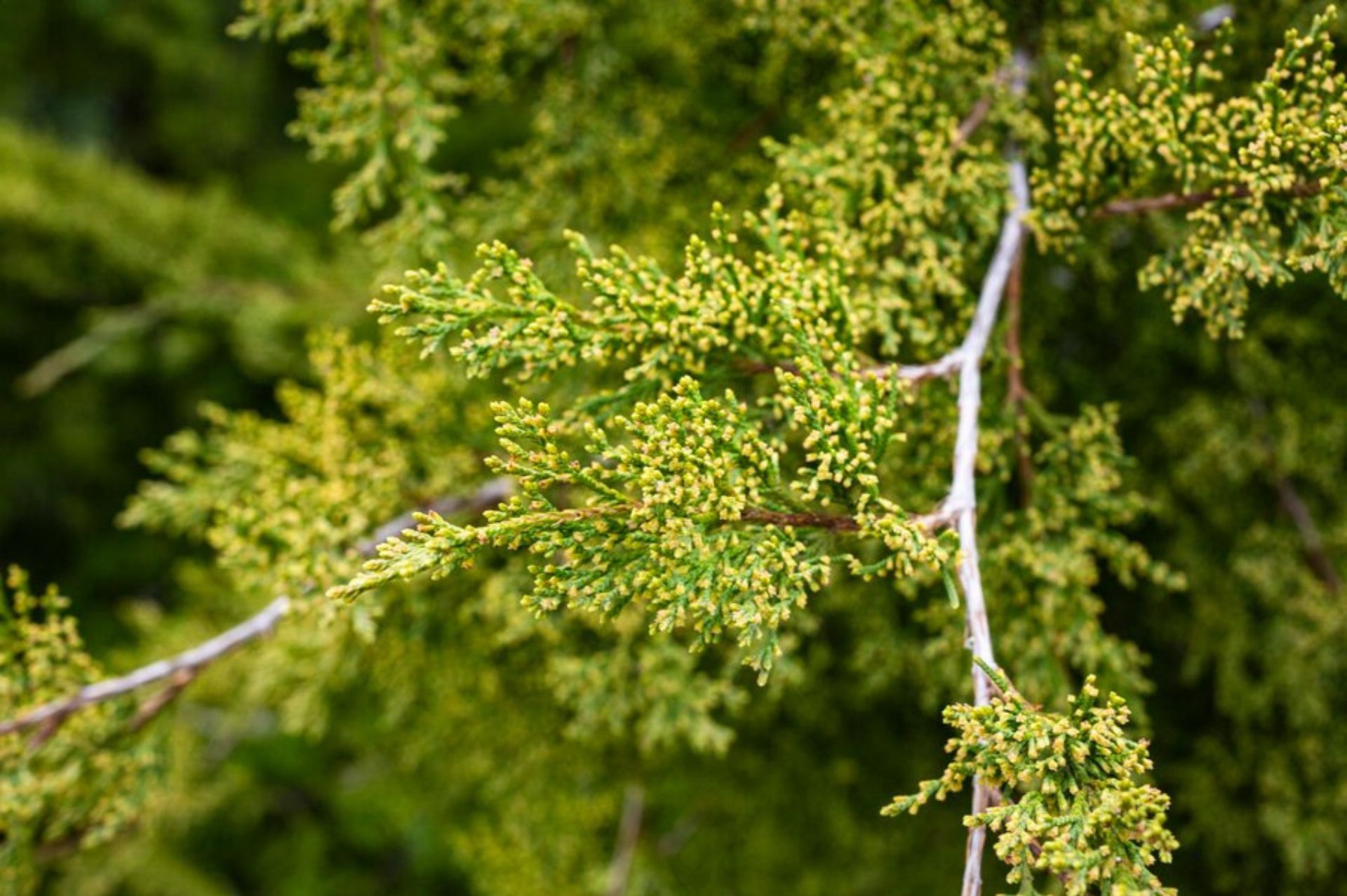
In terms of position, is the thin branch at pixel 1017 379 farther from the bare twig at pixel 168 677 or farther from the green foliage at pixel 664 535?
the bare twig at pixel 168 677

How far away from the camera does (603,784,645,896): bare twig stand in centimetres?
442

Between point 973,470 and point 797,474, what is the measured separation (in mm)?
505

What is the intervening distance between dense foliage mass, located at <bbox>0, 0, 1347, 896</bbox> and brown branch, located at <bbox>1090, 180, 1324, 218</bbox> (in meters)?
0.01

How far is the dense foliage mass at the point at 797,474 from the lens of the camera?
1.86 metres

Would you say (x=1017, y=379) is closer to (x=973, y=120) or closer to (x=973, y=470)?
(x=973, y=470)

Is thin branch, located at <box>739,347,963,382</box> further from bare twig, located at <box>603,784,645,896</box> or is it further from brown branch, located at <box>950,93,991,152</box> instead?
bare twig, located at <box>603,784,645,896</box>

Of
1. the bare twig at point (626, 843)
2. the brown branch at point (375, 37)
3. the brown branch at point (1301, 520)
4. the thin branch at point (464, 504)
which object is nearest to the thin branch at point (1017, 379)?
the brown branch at point (1301, 520)

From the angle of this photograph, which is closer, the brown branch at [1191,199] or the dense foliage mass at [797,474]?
the dense foliage mass at [797,474]

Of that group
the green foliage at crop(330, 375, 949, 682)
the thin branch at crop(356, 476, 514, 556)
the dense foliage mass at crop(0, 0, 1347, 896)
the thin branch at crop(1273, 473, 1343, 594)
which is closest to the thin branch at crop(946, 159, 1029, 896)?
the dense foliage mass at crop(0, 0, 1347, 896)

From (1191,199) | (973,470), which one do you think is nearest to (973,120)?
(1191,199)

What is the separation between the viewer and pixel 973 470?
225 centimetres

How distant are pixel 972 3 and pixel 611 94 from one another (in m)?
1.45

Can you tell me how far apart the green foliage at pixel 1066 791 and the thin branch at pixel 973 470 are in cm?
7

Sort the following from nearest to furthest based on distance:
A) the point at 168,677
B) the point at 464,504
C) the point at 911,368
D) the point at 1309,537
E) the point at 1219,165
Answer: the point at 1219,165, the point at 911,368, the point at 168,677, the point at 464,504, the point at 1309,537
